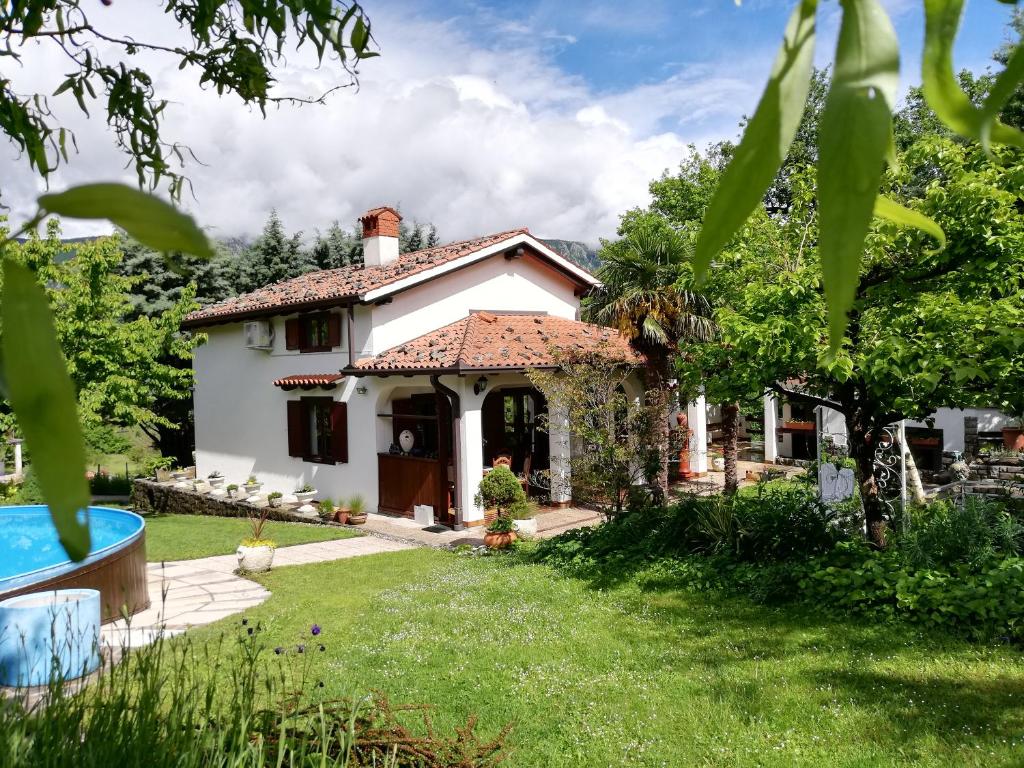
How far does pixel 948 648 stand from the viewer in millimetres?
5965

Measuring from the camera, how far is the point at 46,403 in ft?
1.09

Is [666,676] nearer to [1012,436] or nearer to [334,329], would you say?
[334,329]

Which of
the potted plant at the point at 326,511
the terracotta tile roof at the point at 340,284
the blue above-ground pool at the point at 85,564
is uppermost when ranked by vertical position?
the terracotta tile roof at the point at 340,284

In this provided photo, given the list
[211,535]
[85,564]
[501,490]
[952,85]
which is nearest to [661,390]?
[501,490]

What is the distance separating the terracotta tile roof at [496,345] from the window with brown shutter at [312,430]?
2114mm

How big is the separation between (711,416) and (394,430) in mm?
14950

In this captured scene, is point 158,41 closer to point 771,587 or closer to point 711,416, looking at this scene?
point 771,587

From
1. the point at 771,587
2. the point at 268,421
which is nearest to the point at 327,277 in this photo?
the point at 268,421

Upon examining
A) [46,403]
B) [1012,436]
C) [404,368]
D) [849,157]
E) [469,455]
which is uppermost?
[404,368]

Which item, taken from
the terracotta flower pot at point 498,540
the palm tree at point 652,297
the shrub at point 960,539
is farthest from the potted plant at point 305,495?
the shrub at point 960,539

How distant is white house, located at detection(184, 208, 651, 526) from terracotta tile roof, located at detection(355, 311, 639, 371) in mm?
46

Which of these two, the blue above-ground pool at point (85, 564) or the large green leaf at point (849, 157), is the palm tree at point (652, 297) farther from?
the large green leaf at point (849, 157)

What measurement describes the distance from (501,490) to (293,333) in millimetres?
7354

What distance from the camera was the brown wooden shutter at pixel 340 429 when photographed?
15961 millimetres
